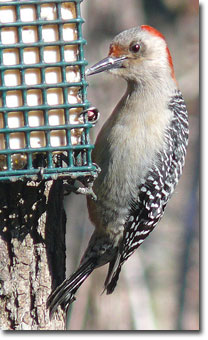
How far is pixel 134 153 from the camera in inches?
171

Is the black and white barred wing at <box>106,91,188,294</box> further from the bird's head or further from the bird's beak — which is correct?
the bird's beak

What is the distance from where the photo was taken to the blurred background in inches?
277

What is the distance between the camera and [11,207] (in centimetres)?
381

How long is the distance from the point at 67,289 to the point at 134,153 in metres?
0.96

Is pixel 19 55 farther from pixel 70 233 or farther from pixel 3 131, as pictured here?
pixel 70 233

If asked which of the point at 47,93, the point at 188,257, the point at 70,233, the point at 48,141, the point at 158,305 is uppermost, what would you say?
the point at 47,93

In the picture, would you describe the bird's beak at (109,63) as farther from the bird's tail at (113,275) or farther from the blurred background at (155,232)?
the blurred background at (155,232)

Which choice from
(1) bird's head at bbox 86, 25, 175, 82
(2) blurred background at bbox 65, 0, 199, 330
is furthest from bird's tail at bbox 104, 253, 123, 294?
(2) blurred background at bbox 65, 0, 199, 330

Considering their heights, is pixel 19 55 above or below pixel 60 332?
above

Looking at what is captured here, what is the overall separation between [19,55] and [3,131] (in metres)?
0.41

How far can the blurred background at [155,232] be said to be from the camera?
23.1ft

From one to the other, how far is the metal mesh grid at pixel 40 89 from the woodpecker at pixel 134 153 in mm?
621

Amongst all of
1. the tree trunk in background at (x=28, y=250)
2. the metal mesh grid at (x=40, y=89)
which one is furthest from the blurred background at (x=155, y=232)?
the metal mesh grid at (x=40, y=89)

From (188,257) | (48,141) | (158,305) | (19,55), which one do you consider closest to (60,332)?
(48,141)
